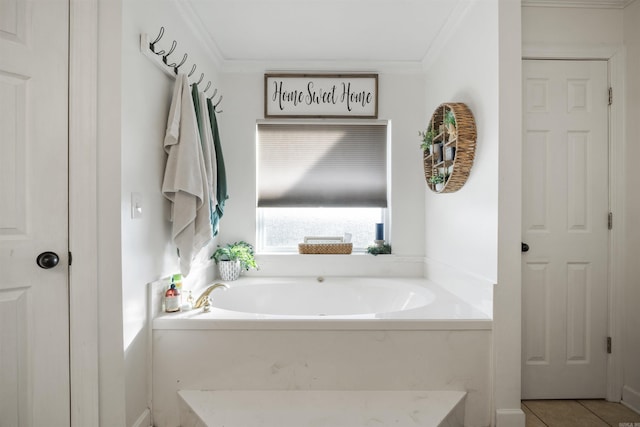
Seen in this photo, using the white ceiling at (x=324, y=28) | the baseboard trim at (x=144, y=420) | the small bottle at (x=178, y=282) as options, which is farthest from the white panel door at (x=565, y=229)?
the baseboard trim at (x=144, y=420)

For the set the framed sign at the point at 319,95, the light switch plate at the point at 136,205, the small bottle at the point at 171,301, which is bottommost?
the small bottle at the point at 171,301

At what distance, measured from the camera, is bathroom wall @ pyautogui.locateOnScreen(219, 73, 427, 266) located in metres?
2.90

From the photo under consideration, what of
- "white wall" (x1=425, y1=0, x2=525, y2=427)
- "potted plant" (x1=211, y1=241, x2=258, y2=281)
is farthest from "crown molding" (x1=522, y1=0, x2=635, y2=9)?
"potted plant" (x1=211, y1=241, x2=258, y2=281)

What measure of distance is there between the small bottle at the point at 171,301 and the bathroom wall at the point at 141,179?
0.11 m

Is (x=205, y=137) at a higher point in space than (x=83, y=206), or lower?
higher

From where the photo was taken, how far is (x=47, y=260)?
4.65 feet

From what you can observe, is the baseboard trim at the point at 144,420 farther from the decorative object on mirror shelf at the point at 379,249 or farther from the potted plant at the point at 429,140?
the potted plant at the point at 429,140

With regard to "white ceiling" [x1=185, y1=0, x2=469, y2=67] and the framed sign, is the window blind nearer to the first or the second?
the framed sign

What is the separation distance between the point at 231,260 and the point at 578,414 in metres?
2.33

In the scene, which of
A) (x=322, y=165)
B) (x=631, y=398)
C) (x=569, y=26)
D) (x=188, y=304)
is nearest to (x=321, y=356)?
(x=188, y=304)

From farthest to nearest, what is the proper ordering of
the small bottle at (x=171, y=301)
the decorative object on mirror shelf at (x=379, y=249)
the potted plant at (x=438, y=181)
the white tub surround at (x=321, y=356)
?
the decorative object on mirror shelf at (x=379, y=249), the potted plant at (x=438, y=181), the small bottle at (x=171, y=301), the white tub surround at (x=321, y=356)

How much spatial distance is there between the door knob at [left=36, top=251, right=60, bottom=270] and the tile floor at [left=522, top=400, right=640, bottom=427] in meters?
2.35

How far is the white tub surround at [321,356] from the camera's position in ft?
5.74

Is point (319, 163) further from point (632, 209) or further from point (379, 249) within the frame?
point (632, 209)
